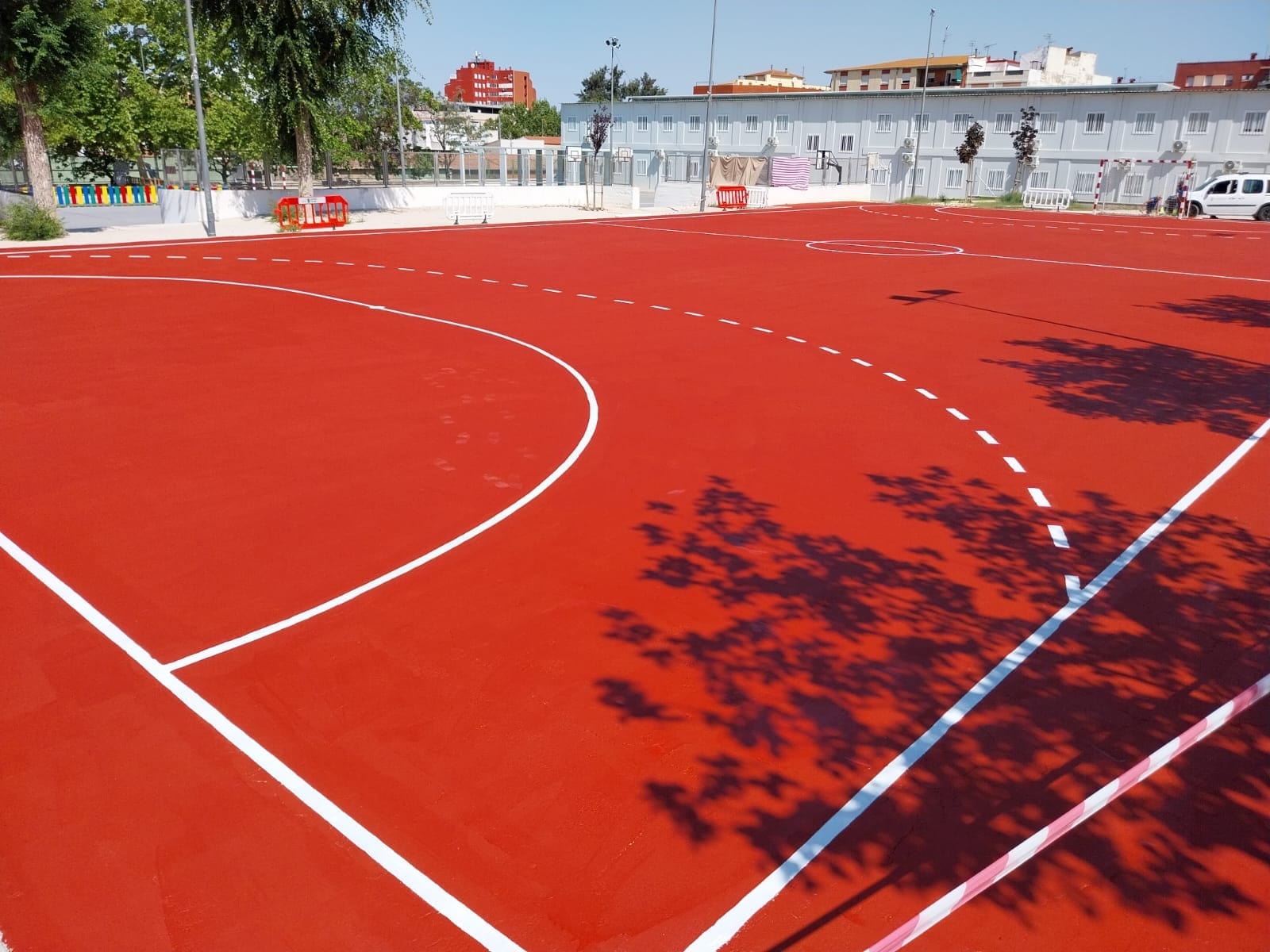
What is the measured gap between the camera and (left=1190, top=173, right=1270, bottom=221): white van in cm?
4228

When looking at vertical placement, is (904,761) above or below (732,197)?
below

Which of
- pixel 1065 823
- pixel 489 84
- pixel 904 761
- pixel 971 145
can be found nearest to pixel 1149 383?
pixel 904 761

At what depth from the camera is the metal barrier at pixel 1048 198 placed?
169 feet

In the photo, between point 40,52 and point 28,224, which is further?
point 28,224

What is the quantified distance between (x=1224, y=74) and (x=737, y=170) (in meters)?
66.2

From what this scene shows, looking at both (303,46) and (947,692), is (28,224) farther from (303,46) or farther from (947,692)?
(947,692)

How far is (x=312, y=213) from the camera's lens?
112 ft

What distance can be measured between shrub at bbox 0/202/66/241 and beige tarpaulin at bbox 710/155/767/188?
110ft

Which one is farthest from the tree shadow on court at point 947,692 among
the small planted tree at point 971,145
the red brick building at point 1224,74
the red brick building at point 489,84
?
the red brick building at point 489,84

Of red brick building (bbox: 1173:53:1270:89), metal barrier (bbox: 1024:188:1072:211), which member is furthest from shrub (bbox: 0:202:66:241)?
red brick building (bbox: 1173:53:1270:89)

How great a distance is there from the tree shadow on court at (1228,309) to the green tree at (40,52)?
28987 millimetres

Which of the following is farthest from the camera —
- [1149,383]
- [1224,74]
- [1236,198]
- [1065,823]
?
[1224,74]

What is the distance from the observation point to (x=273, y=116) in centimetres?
3416

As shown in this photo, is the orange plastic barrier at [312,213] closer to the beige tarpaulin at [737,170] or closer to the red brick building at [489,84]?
the beige tarpaulin at [737,170]
